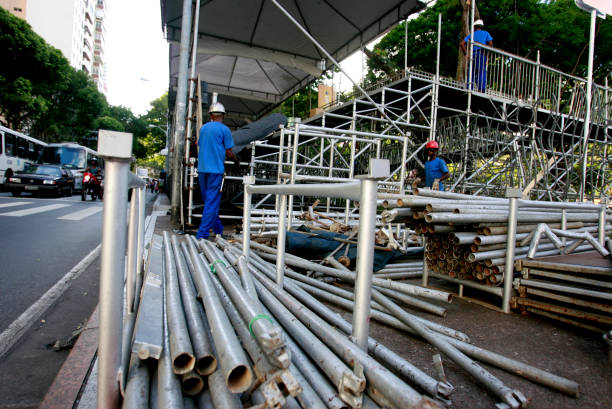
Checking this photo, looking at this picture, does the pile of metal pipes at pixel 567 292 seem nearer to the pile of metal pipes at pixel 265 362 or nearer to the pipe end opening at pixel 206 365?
the pile of metal pipes at pixel 265 362

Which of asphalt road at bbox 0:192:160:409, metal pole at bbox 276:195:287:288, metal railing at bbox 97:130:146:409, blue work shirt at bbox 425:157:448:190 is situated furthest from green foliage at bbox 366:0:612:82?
metal railing at bbox 97:130:146:409

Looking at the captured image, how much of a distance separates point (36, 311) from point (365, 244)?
121 inches

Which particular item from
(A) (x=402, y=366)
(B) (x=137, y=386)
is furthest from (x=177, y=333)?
(A) (x=402, y=366)

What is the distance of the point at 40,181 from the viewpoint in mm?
14898

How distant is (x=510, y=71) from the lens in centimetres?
1133

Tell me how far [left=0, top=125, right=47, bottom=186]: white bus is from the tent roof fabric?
1051 centimetres

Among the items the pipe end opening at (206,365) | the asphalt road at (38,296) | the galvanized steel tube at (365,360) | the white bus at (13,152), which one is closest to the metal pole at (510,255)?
the galvanized steel tube at (365,360)

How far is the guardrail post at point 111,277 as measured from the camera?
47.8 inches

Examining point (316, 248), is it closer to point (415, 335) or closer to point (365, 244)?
point (415, 335)

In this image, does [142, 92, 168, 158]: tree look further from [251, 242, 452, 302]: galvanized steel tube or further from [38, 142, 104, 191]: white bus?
[251, 242, 452, 302]: galvanized steel tube

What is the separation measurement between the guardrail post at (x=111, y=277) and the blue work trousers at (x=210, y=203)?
4641 millimetres

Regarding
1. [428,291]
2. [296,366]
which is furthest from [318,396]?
[428,291]

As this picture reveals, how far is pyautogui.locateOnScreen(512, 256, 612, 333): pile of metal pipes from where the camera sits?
245cm

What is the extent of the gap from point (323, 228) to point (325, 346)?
4.02 metres
